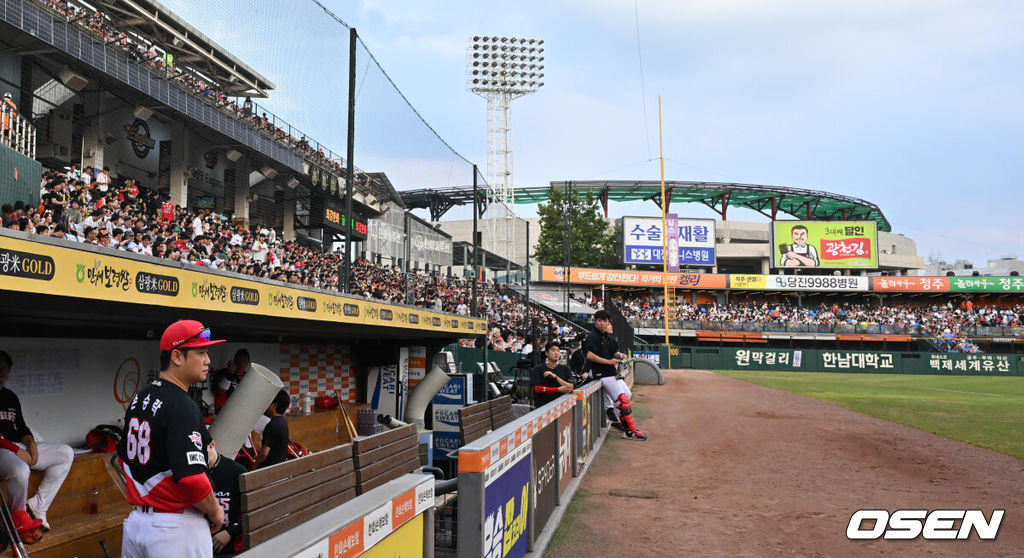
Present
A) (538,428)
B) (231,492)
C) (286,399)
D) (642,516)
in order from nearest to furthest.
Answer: (231,492), (286,399), (538,428), (642,516)

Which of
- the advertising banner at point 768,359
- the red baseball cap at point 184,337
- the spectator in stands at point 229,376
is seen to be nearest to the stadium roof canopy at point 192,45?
the spectator in stands at point 229,376

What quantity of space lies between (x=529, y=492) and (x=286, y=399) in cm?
197

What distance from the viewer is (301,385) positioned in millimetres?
10031

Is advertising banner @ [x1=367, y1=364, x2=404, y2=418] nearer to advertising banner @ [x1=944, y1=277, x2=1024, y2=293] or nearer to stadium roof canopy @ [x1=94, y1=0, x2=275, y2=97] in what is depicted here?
stadium roof canopy @ [x1=94, y1=0, x2=275, y2=97]

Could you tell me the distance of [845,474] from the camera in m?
8.21

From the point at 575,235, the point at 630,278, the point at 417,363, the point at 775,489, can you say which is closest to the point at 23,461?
the point at 775,489

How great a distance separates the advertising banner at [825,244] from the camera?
5825cm

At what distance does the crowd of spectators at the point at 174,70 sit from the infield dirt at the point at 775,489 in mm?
5309

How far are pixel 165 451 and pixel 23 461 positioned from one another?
104 inches

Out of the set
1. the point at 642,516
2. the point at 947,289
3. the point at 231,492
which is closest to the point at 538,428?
the point at 642,516

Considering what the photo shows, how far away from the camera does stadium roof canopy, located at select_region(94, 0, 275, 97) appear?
23.2ft

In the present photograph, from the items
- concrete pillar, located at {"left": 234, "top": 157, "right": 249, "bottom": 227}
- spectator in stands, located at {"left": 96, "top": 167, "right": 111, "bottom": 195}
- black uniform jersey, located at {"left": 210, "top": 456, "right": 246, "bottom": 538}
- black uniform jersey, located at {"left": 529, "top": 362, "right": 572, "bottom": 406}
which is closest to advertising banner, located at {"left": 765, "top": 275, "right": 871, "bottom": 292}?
black uniform jersey, located at {"left": 529, "top": 362, "right": 572, "bottom": 406}

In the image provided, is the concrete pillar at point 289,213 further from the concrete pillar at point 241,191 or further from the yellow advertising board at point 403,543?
the yellow advertising board at point 403,543

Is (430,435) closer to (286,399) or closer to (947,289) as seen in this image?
(286,399)
